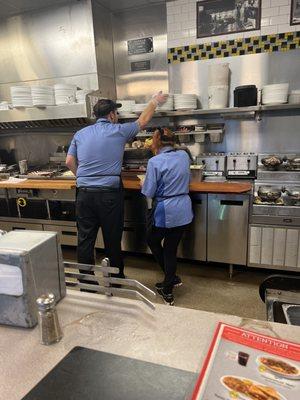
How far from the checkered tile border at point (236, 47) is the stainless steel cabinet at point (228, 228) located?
1.73m

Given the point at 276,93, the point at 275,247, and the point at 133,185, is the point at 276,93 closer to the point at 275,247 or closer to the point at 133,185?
the point at 275,247

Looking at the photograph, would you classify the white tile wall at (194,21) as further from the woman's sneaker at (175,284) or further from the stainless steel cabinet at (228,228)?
the woman's sneaker at (175,284)

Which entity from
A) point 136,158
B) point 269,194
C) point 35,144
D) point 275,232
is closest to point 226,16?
point 136,158

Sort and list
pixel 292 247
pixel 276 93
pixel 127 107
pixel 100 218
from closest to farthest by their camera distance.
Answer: pixel 100 218 → pixel 292 247 → pixel 276 93 → pixel 127 107

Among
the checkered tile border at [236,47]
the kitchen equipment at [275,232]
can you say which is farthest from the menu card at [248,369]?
the checkered tile border at [236,47]

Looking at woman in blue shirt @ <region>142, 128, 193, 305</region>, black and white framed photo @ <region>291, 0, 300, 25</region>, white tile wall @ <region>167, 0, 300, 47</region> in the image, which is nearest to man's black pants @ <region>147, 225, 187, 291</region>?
woman in blue shirt @ <region>142, 128, 193, 305</region>

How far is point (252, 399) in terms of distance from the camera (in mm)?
660

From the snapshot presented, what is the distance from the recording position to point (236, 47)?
11.2ft

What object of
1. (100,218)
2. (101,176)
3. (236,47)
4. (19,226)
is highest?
(236,47)

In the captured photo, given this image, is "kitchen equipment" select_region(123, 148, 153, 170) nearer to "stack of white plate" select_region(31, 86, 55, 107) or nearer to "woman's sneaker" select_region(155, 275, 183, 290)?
"stack of white plate" select_region(31, 86, 55, 107)

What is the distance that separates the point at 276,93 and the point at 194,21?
132 cm

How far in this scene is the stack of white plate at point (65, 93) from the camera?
344 cm

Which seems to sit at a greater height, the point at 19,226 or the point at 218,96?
the point at 218,96

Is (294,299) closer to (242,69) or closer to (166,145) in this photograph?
(166,145)
